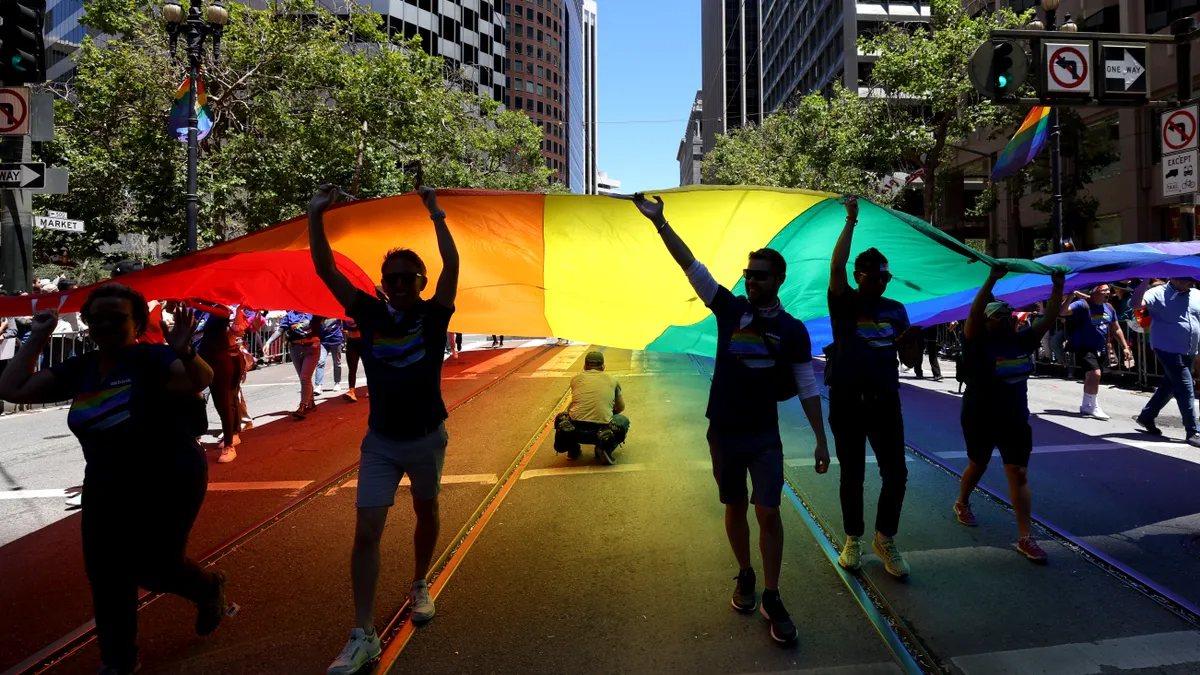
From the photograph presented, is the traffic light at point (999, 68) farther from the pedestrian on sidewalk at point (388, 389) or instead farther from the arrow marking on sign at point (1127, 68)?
the pedestrian on sidewalk at point (388, 389)

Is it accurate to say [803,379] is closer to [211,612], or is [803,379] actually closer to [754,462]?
[754,462]

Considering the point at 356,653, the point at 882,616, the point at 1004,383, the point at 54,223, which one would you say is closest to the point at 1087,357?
the point at 1004,383

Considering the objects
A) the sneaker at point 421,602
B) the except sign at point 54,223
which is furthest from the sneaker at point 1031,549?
the except sign at point 54,223

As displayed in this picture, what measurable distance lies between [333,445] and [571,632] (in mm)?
5811

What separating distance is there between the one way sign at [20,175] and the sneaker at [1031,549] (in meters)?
10.3

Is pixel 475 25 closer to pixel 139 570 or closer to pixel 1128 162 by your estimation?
pixel 1128 162

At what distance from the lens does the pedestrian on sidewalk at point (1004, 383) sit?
15.3ft

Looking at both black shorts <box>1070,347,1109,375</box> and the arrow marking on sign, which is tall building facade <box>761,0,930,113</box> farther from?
black shorts <box>1070,347,1109,375</box>

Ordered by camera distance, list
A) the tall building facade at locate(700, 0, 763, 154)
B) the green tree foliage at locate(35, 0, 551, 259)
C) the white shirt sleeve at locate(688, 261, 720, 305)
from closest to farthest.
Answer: the white shirt sleeve at locate(688, 261, 720, 305) → the green tree foliage at locate(35, 0, 551, 259) → the tall building facade at locate(700, 0, 763, 154)

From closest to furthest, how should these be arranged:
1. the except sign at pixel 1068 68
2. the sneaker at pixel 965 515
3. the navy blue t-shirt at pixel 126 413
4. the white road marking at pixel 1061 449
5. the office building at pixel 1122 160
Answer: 1. the navy blue t-shirt at pixel 126 413
2. the sneaker at pixel 965 515
3. the white road marking at pixel 1061 449
4. the except sign at pixel 1068 68
5. the office building at pixel 1122 160

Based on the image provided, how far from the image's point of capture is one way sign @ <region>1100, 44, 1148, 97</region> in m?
8.64

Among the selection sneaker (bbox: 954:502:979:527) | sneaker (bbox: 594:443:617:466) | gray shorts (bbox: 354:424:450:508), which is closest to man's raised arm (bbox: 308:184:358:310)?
gray shorts (bbox: 354:424:450:508)

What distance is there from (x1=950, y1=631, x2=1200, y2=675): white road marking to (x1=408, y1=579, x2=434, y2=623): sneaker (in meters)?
2.63

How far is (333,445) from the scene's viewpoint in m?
8.66
